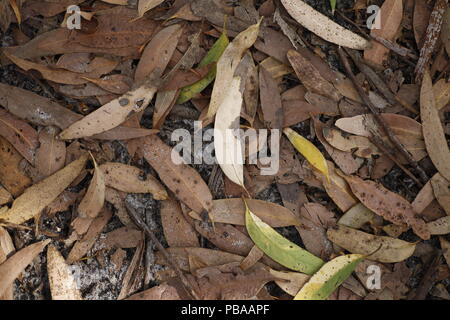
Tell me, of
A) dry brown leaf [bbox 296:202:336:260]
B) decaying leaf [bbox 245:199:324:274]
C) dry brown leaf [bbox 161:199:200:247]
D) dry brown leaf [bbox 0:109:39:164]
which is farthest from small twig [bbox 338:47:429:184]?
dry brown leaf [bbox 0:109:39:164]

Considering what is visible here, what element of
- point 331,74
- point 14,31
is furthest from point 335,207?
point 14,31

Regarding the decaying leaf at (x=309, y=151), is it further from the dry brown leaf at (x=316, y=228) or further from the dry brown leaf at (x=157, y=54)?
the dry brown leaf at (x=157, y=54)

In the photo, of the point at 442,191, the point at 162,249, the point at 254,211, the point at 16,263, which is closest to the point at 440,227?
the point at 442,191

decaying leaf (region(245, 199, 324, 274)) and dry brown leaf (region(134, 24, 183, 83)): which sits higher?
dry brown leaf (region(134, 24, 183, 83))

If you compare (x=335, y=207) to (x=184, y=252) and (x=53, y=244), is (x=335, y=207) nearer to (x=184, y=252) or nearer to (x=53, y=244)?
(x=184, y=252)

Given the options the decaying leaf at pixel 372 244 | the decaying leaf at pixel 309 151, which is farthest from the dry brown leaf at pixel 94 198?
the decaying leaf at pixel 372 244

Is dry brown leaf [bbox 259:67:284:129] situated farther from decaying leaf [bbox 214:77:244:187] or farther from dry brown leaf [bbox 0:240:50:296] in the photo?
dry brown leaf [bbox 0:240:50:296]
